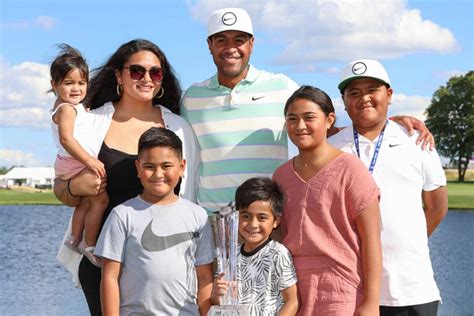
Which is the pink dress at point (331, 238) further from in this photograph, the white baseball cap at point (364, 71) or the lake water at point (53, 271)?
the lake water at point (53, 271)

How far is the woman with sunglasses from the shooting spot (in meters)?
4.64

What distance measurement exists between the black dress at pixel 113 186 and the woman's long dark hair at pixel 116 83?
1.66 feet

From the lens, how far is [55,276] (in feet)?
74.2

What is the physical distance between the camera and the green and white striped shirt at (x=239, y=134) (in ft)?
15.9

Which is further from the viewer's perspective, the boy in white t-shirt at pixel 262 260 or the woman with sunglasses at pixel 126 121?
the woman with sunglasses at pixel 126 121

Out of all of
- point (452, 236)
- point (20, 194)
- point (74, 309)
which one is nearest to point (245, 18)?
point (74, 309)

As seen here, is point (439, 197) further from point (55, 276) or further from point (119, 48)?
point (55, 276)

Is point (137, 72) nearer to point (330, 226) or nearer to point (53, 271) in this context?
point (330, 226)

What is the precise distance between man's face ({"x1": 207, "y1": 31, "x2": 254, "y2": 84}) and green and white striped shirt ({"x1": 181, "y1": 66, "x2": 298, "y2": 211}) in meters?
0.09

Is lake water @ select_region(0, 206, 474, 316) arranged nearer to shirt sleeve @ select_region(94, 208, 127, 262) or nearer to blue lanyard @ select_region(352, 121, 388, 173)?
blue lanyard @ select_region(352, 121, 388, 173)

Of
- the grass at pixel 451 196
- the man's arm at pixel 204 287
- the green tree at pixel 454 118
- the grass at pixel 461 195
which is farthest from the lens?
the green tree at pixel 454 118

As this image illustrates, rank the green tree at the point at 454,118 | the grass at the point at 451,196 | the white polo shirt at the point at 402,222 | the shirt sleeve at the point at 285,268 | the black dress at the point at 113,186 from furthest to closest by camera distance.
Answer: the green tree at the point at 454,118, the grass at the point at 451,196, the black dress at the point at 113,186, the white polo shirt at the point at 402,222, the shirt sleeve at the point at 285,268

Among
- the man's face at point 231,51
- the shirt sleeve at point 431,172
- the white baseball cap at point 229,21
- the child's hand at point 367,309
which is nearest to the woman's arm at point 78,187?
the man's face at point 231,51

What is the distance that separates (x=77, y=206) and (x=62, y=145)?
1.43 feet
